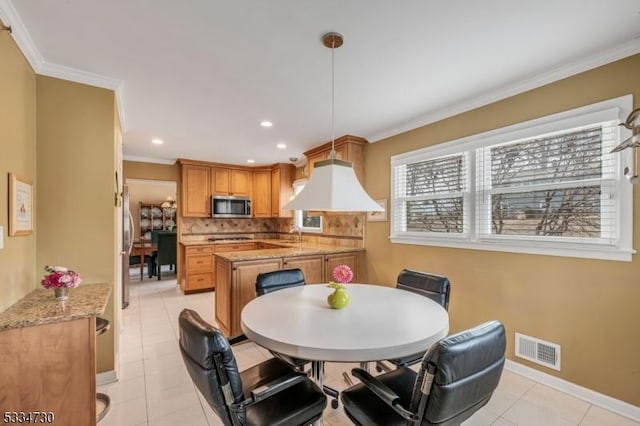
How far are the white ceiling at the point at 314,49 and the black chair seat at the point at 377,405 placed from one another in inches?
79.4

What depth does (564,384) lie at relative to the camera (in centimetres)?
217

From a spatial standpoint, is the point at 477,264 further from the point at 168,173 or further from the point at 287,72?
the point at 168,173

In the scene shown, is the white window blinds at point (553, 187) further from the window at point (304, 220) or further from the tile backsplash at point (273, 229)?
the window at point (304, 220)

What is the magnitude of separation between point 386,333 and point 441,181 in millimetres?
2213

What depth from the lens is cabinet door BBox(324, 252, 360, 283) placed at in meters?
3.71

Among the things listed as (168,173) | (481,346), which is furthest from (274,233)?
(481,346)

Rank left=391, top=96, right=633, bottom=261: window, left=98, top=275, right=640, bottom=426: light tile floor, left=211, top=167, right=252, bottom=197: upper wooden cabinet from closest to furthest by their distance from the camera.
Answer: left=98, top=275, right=640, bottom=426: light tile floor < left=391, top=96, right=633, bottom=261: window < left=211, top=167, right=252, bottom=197: upper wooden cabinet

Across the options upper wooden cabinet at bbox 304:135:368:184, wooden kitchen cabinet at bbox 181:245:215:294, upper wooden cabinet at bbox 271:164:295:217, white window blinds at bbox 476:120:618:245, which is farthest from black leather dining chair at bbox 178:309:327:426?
upper wooden cabinet at bbox 271:164:295:217

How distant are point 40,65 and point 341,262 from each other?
3.39 metres

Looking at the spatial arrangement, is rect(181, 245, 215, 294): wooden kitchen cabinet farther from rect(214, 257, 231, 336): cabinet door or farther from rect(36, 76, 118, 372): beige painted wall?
rect(36, 76, 118, 372): beige painted wall

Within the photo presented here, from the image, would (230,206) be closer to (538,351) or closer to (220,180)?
(220,180)

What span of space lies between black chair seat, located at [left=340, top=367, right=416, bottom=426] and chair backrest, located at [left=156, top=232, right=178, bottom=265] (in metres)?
5.74

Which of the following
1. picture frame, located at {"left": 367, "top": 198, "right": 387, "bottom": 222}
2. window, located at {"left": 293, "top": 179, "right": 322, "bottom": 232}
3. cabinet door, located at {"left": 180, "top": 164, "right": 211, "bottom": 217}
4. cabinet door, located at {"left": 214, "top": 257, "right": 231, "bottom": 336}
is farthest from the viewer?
cabinet door, located at {"left": 180, "top": 164, "right": 211, "bottom": 217}

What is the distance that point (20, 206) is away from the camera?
6.10ft
